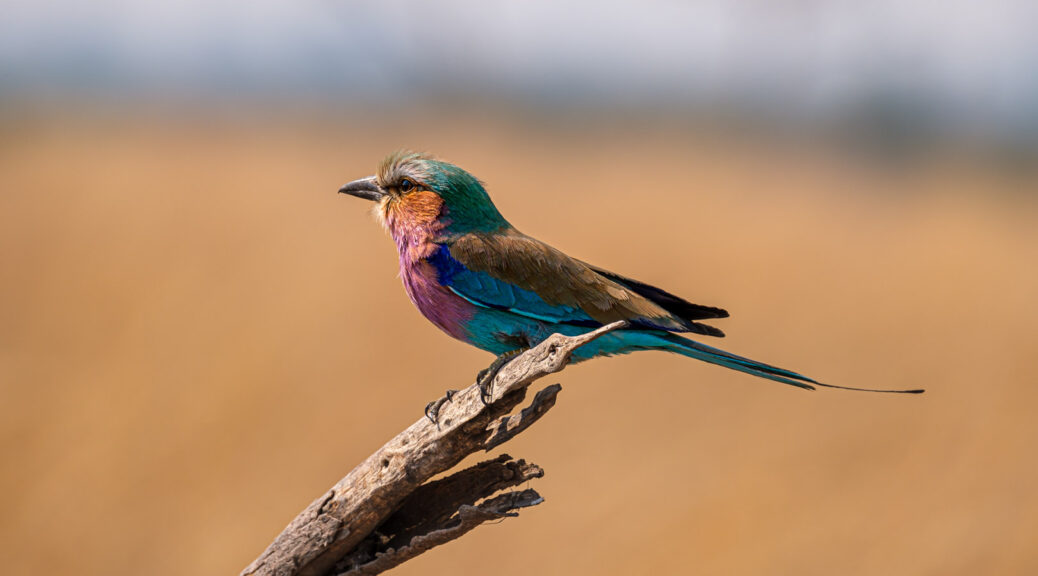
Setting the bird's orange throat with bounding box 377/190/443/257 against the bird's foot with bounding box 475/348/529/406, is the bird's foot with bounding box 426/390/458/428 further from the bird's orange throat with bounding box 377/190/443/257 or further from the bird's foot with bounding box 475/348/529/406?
the bird's orange throat with bounding box 377/190/443/257

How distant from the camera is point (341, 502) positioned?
2727mm

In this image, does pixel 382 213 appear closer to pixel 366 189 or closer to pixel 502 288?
pixel 366 189

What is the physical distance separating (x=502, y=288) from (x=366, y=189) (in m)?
0.74

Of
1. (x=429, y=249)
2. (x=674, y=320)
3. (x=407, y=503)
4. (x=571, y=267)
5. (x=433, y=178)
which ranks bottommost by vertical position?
(x=407, y=503)

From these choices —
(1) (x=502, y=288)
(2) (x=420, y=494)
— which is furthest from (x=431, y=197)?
(2) (x=420, y=494)

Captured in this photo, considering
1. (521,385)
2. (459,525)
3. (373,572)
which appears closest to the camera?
(521,385)

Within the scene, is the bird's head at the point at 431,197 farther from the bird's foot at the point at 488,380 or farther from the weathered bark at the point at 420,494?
the weathered bark at the point at 420,494

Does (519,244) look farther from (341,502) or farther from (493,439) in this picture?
(341,502)

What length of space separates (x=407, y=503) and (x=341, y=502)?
0.77 feet

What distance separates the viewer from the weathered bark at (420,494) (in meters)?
2.51

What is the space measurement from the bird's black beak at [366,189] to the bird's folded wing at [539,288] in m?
0.43

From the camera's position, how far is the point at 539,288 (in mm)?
2764

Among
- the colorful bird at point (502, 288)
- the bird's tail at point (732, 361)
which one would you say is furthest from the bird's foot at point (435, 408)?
the bird's tail at point (732, 361)

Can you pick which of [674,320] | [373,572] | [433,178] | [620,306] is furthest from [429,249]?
[373,572]
